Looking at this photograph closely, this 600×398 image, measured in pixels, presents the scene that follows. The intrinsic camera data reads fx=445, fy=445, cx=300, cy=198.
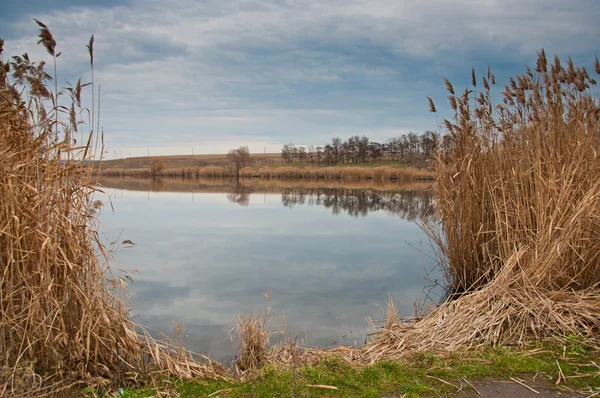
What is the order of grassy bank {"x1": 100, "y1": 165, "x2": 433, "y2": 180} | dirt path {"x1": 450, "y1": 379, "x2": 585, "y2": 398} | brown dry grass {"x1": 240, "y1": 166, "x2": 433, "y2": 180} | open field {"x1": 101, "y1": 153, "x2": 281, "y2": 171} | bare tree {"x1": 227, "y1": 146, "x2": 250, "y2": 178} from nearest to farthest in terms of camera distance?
dirt path {"x1": 450, "y1": 379, "x2": 585, "y2": 398} < brown dry grass {"x1": 240, "y1": 166, "x2": 433, "y2": 180} < grassy bank {"x1": 100, "y1": 165, "x2": 433, "y2": 180} < bare tree {"x1": 227, "y1": 146, "x2": 250, "y2": 178} < open field {"x1": 101, "y1": 153, "x2": 281, "y2": 171}

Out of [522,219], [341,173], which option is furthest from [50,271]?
[341,173]

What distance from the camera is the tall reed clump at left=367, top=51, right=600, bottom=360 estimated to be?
431 cm

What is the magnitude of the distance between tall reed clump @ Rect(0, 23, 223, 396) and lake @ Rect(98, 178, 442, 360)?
1467 mm

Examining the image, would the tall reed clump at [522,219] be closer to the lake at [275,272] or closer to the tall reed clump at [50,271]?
the lake at [275,272]

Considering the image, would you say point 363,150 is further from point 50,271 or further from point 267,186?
point 50,271

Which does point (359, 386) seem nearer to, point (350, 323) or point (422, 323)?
point (422, 323)

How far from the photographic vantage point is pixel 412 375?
3.41 m

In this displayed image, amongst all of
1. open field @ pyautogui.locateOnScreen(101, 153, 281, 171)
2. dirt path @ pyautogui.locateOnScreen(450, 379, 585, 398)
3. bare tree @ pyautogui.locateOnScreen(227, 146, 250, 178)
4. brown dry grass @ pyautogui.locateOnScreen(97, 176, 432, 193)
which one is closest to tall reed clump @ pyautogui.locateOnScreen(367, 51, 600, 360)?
dirt path @ pyautogui.locateOnScreen(450, 379, 585, 398)

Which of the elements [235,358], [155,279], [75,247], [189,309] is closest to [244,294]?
[189,309]

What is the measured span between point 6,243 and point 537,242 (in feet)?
16.6

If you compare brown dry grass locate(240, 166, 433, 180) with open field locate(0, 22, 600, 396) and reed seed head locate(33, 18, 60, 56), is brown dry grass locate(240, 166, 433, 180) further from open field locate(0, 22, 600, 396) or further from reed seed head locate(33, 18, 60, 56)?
reed seed head locate(33, 18, 60, 56)

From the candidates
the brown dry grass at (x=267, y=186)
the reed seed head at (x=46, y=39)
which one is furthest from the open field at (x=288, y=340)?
the brown dry grass at (x=267, y=186)

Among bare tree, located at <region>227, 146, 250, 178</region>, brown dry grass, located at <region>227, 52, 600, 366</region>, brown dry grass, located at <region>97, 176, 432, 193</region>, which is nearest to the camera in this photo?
brown dry grass, located at <region>227, 52, 600, 366</region>

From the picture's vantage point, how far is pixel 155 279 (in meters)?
7.90
